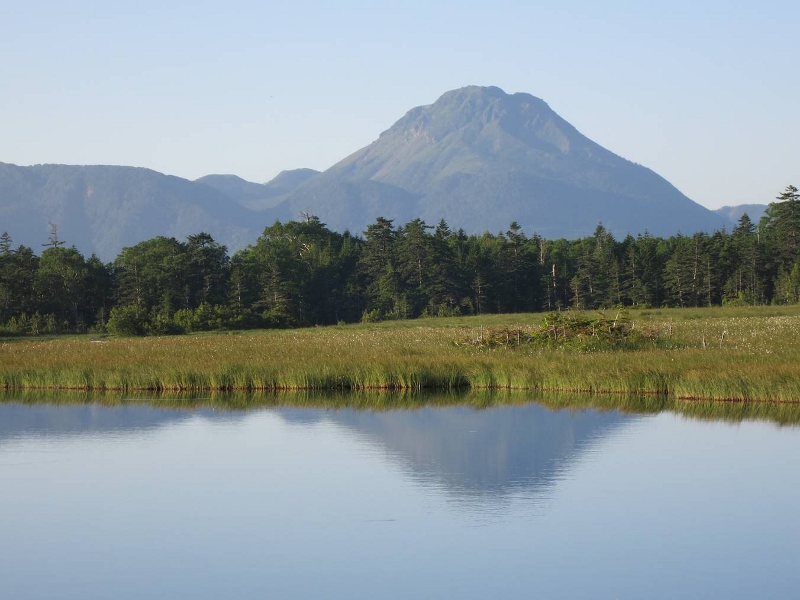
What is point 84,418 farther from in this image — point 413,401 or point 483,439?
point 483,439

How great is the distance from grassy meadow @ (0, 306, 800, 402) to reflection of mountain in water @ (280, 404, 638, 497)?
3.25 meters

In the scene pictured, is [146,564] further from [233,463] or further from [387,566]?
[233,463]

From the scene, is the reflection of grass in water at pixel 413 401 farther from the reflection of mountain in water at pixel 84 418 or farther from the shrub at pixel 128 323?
the shrub at pixel 128 323

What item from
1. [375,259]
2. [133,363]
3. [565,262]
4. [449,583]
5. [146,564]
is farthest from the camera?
[565,262]

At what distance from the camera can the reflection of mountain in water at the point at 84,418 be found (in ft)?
91.5

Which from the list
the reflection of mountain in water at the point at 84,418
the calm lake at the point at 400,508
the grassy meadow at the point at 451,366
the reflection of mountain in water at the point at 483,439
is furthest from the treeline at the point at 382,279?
the calm lake at the point at 400,508

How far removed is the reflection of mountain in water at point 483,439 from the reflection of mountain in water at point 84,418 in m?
3.32

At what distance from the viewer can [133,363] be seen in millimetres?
37719

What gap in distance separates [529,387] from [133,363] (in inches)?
560

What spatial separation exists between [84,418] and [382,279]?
60.3 m

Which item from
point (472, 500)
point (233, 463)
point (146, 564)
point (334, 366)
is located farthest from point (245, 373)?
point (146, 564)

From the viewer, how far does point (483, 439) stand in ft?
83.7

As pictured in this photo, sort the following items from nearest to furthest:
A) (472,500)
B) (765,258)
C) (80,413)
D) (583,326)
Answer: (472,500) → (80,413) → (583,326) → (765,258)

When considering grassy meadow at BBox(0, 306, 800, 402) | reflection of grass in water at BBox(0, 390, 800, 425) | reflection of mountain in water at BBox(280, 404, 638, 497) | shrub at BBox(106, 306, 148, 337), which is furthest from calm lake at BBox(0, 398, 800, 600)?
shrub at BBox(106, 306, 148, 337)
